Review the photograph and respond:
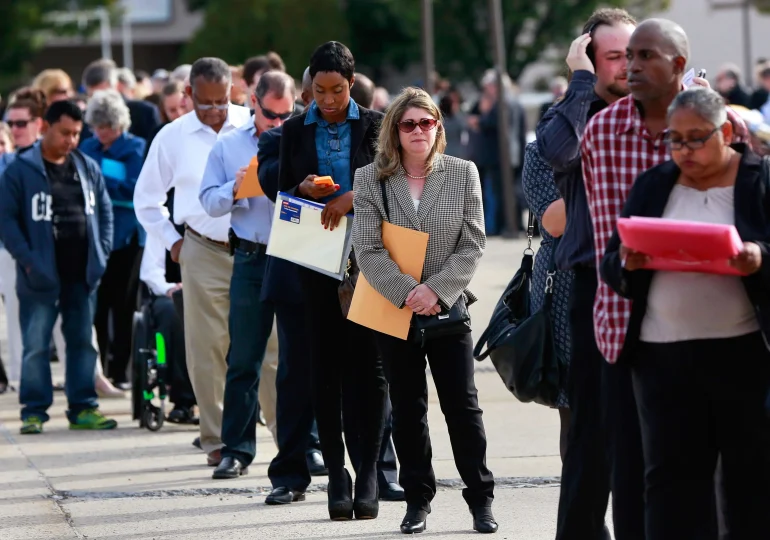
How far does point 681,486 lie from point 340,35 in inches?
1854

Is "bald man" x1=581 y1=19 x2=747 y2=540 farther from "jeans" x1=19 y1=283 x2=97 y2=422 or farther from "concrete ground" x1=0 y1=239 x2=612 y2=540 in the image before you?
"jeans" x1=19 y1=283 x2=97 y2=422

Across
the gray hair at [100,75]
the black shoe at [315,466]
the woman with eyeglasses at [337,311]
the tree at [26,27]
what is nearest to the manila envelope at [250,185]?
the woman with eyeglasses at [337,311]

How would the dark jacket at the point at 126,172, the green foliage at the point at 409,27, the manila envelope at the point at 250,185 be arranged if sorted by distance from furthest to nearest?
the green foliage at the point at 409,27, the dark jacket at the point at 126,172, the manila envelope at the point at 250,185

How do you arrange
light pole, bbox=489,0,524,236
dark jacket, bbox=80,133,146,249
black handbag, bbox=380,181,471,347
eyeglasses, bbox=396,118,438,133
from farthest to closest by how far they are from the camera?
light pole, bbox=489,0,524,236, dark jacket, bbox=80,133,146,249, eyeglasses, bbox=396,118,438,133, black handbag, bbox=380,181,471,347

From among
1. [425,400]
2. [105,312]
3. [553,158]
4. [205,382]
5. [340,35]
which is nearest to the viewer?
[553,158]

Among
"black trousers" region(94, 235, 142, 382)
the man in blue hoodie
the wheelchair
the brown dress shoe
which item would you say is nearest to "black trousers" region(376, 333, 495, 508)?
the brown dress shoe

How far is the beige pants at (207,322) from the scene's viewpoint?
8.07 metres

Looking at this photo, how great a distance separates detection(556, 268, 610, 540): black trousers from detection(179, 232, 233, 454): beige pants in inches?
129

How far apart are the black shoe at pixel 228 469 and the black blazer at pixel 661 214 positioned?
3.49m

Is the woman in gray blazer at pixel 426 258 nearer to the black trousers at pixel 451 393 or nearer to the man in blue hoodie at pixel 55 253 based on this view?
the black trousers at pixel 451 393

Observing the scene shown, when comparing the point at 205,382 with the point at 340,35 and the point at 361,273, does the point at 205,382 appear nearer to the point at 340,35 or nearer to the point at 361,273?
the point at 361,273

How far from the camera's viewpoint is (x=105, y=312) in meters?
11.2

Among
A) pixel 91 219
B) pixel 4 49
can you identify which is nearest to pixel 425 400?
pixel 91 219

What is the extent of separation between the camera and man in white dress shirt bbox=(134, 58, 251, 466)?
803 centimetres
